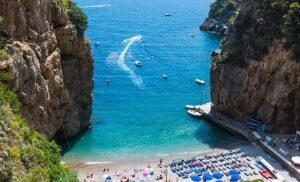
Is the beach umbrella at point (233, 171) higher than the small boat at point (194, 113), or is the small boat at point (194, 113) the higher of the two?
the beach umbrella at point (233, 171)

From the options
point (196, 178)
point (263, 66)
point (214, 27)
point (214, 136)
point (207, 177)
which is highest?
point (263, 66)

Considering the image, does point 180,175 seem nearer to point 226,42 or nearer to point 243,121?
point 243,121

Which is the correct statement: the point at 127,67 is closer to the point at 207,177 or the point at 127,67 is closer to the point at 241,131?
the point at 241,131

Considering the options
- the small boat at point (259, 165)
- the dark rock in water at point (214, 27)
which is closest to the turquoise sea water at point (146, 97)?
the dark rock in water at point (214, 27)

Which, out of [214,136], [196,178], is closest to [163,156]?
[196,178]

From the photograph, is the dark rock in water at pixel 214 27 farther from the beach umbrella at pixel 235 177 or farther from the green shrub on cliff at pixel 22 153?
the green shrub on cliff at pixel 22 153

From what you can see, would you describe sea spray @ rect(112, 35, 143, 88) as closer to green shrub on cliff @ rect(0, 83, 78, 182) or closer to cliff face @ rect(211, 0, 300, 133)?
cliff face @ rect(211, 0, 300, 133)

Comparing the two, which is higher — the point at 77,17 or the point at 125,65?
the point at 77,17
